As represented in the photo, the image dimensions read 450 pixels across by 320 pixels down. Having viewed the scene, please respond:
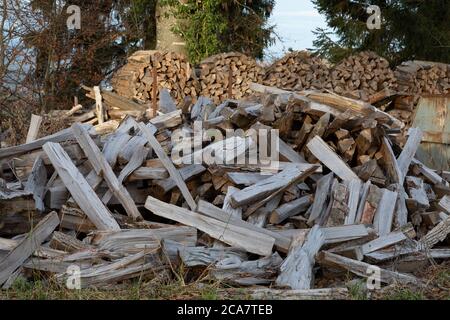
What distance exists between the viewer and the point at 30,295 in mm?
3771

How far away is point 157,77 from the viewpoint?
11977 millimetres

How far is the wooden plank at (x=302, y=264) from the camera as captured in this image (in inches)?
156

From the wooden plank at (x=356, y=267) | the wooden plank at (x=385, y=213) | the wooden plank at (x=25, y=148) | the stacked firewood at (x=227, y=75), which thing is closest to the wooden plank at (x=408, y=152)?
the wooden plank at (x=385, y=213)

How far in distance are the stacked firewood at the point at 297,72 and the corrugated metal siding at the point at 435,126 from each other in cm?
270

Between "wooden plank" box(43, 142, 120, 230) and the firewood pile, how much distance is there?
0.04 feet

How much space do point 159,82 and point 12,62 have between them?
282 cm

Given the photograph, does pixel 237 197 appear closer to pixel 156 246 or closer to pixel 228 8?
pixel 156 246

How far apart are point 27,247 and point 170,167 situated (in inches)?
57.2

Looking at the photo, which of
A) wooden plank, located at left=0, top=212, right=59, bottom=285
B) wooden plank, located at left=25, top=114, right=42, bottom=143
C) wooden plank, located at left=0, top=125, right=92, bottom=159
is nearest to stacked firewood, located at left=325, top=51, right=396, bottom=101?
wooden plank, located at left=25, top=114, right=42, bottom=143

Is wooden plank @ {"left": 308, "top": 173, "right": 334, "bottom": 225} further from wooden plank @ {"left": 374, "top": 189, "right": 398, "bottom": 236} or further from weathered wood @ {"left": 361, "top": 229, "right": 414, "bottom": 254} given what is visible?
weathered wood @ {"left": 361, "top": 229, "right": 414, "bottom": 254}

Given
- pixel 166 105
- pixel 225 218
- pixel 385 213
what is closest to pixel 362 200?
pixel 385 213

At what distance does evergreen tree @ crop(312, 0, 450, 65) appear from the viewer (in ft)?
49.7

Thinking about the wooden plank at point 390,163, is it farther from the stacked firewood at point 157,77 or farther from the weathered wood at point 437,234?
the stacked firewood at point 157,77
